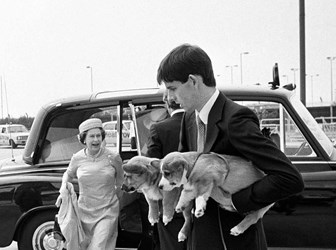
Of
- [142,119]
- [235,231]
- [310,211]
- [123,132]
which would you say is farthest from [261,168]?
[123,132]

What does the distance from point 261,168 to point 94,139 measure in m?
3.18

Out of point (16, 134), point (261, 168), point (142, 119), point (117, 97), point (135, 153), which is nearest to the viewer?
point (261, 168)

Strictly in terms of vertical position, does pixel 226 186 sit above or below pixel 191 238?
above

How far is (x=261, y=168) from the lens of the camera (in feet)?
6.35

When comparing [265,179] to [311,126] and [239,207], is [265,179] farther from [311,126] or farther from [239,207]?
[311,126]

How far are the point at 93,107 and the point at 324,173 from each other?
2.50m

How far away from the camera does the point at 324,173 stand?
4645 millimetres

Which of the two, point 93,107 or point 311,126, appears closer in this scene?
point 311,126

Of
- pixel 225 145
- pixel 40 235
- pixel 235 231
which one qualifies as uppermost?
pixel 225 145

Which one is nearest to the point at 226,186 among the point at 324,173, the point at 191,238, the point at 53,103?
the point at 191,238

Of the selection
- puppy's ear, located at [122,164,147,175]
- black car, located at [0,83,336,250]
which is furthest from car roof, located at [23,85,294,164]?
puppy's ear, located at [122,164,147,175]

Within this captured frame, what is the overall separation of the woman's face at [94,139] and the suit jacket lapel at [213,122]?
9.73 feet

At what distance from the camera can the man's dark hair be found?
2.05 metres

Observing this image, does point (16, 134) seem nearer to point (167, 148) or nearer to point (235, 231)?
point (167, 148)
